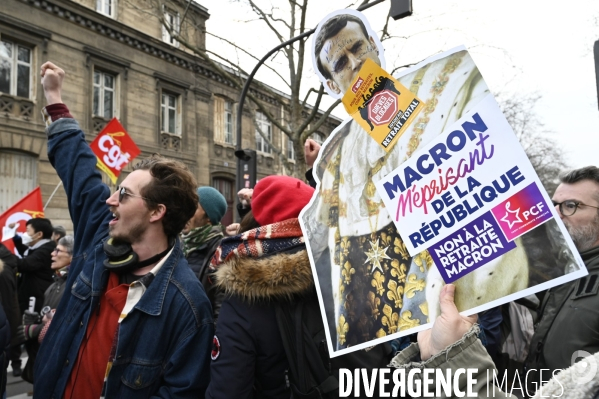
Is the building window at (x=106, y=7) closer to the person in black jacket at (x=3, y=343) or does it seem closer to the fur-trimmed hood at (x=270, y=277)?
the person in black jacket at (x=3, y=343)

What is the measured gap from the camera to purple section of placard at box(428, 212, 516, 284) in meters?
1.18

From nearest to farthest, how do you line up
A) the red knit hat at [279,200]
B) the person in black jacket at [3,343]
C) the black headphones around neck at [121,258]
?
the red knit hat at [279,200] → the black headphones around neck at [121,258] → the person in black jacket at [3,343]

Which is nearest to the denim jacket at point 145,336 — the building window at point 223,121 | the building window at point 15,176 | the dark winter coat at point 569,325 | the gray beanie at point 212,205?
the gray beanie at point 212,205

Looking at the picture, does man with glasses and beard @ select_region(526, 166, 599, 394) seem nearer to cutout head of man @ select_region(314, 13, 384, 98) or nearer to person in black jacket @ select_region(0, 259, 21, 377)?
cutout head of man @ select_region(314, 13, 384, 98)

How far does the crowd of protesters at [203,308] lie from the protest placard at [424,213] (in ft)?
0.35

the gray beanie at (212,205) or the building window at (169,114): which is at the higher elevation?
the building window at (169,114)

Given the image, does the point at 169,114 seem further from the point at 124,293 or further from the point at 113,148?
the point at 124,293

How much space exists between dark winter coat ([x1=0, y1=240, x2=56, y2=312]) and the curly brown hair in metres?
4.77

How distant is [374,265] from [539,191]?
484 mm

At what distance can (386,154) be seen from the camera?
137 centimetres

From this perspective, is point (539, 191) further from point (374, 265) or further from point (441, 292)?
point (374, 265)

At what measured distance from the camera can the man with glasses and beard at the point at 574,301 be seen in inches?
81.7

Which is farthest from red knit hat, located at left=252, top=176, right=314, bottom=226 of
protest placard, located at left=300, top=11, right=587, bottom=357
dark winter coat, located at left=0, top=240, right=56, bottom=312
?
dark winter coat, located at left=0, top=240, right=56, bottom=312

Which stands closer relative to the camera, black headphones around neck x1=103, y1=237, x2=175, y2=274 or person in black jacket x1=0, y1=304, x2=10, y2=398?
black headphones around neck x1=103, y1=237, x2=175, y2=274
